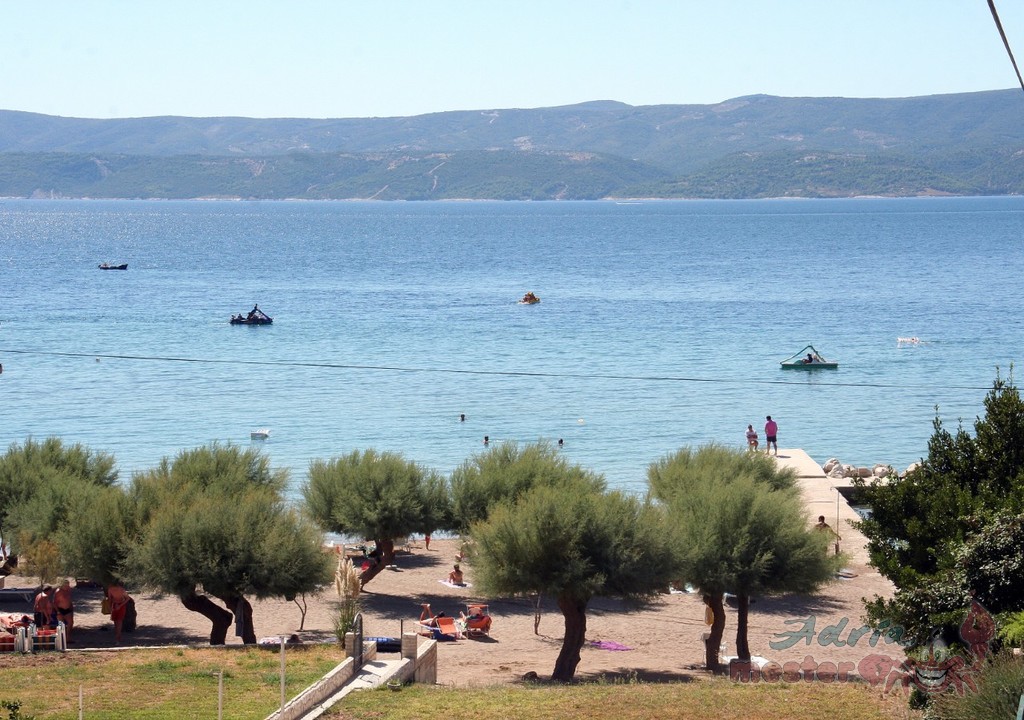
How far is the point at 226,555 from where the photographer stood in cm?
2056

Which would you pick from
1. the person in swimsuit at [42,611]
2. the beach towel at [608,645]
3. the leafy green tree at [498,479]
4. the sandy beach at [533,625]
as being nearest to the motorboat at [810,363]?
the sandy beach at [533,625]

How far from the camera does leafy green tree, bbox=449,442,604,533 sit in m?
25.8

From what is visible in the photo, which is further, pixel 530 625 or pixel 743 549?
pixel 530 625

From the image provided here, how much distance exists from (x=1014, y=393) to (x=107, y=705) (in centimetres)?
1343

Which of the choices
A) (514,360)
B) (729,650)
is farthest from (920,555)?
(514,360)

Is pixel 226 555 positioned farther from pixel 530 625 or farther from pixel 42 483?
pixel 42 483

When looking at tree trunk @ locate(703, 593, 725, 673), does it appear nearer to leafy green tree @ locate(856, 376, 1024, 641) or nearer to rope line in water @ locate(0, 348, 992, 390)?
leafy green tree @ locate(856, 376, 1024, 641)

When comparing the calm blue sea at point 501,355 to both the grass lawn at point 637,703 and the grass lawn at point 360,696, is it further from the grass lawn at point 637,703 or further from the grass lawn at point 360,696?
the grass lawn at point 637,703

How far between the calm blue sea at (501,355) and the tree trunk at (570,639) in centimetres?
1889

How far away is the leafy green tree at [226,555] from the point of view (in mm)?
20469

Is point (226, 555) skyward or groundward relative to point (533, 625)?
skyward

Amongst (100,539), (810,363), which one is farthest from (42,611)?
(810,363)

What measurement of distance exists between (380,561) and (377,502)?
1.25m

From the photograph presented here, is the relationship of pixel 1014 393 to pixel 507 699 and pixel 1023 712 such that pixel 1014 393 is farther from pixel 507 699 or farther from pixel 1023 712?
pixel 1023 712
